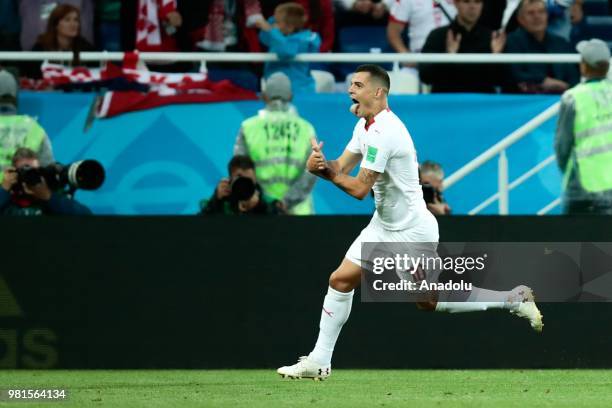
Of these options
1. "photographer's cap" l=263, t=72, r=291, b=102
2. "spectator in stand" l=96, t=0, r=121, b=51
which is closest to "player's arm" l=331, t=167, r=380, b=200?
"photographer's cap" l=263, t=72, r=291, b=102

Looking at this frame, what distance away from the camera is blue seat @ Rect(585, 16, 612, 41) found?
45.3 ft

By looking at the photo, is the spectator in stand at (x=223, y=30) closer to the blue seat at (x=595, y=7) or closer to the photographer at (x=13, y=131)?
the photographer at (x=13, y=131)

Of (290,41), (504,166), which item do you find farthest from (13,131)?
(504,166)

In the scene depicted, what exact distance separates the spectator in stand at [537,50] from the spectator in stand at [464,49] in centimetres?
16

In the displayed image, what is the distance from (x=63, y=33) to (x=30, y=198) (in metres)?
2.69

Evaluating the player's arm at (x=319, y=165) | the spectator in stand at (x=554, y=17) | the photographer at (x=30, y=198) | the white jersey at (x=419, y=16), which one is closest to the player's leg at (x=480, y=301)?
the player's arm at (x=319, y=165)

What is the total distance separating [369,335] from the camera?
10.3 m

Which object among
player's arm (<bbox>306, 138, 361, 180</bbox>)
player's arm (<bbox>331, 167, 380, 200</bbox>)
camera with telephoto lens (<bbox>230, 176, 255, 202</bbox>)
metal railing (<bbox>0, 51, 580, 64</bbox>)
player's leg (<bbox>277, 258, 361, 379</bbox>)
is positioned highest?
metal railing (<bbox>0, 51, 580, 64</bbox>)

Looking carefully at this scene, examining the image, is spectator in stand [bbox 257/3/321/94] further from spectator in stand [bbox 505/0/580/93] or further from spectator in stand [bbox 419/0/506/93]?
spectator in stand [bbox 505/0/580/93]

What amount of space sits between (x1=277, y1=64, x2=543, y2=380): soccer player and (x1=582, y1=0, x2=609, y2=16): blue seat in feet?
19.5

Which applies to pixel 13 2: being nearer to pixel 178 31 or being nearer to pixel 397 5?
pixel 178 31

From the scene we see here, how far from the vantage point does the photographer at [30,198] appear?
10430 mm

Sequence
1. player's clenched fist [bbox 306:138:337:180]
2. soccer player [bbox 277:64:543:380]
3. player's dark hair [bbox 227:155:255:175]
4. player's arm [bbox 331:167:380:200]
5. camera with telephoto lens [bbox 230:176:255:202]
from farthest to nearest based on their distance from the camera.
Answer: player's dark hair [bbox 227:155:255:175] < camera with telephoto lens [bbox 230:176:255:202] < soccer player [bbox 277:64:543:380] < player's arm [bbox 331:167:380:200] < player's clenched fist [bbox 306:138:337:180]

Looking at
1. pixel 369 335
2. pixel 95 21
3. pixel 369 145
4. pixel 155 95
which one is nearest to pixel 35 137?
pixel 155 95
